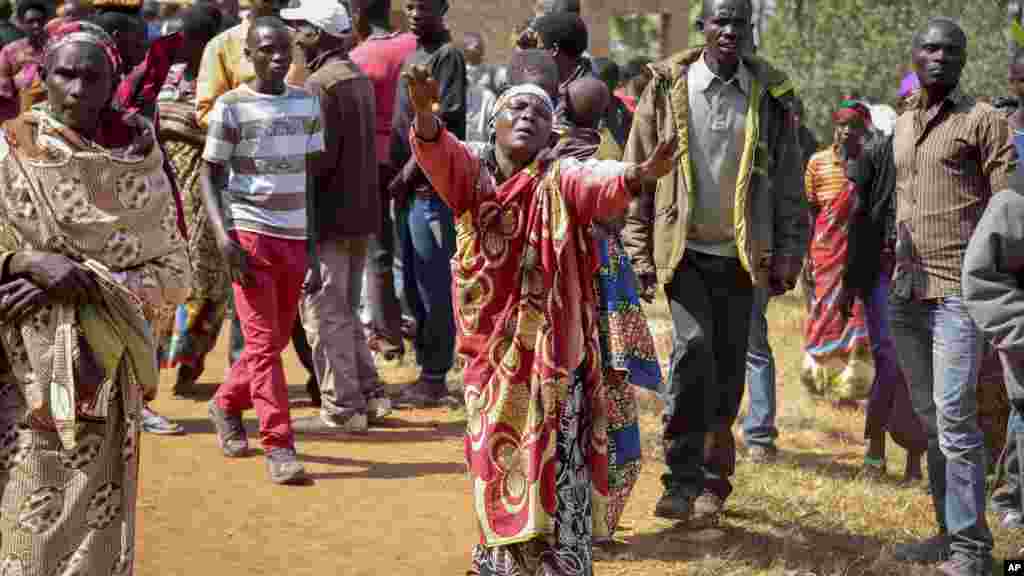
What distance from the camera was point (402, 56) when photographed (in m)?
9.72

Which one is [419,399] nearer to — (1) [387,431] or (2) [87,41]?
(1) [387,431]

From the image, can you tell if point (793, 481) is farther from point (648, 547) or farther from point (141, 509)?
point (141, 509)

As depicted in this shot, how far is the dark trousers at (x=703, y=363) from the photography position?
687 centimetres

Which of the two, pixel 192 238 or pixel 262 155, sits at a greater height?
pixel 262 155

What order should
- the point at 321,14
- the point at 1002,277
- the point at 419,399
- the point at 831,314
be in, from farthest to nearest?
the point at 831,314 < the point at 419,399 < the point at 321,14 < the point at 1002,277

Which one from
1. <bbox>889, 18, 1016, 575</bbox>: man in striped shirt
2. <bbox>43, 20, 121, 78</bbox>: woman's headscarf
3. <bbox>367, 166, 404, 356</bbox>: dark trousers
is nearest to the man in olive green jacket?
<bbox>889, 18, 1016, 575</bbox>: man in striped shirt

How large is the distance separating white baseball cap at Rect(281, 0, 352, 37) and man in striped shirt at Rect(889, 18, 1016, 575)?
10.8 ft

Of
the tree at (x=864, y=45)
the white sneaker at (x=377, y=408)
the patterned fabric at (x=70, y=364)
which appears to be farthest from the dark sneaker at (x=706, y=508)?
the tree at (x=864, y=45)

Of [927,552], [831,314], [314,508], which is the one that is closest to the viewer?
[927,552]

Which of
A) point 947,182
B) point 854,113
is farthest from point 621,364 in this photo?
point 854,113

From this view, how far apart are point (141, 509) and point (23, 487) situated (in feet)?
7.62

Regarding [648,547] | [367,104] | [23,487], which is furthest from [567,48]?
[23,487]

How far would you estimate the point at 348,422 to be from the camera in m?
8.72

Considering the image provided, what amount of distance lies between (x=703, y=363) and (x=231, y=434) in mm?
2657
